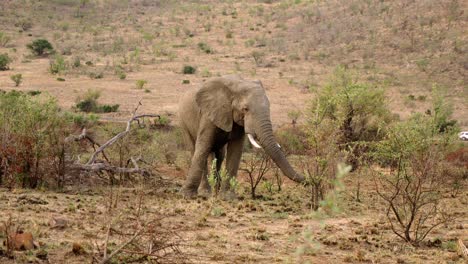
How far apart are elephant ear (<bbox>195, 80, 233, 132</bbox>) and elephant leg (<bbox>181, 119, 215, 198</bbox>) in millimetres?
265

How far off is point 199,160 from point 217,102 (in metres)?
1.08

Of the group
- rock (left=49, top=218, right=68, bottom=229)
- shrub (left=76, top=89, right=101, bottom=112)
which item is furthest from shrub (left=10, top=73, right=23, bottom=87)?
rock (left=49, top=218, right=68, bottom=229)

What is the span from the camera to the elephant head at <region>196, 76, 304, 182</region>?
11516 millimetres

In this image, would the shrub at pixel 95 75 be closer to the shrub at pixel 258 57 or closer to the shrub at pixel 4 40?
the shrub at pixel 258 57

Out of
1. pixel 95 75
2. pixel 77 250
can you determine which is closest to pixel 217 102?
pixel 77 250

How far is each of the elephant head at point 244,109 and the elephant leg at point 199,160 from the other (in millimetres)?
303

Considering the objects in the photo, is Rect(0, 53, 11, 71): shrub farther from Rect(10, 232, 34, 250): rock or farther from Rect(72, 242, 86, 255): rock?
Rect(72, 242, 86, 255): rock

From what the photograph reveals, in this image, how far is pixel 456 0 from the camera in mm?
42375

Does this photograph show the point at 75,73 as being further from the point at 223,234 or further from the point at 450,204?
the point at 223,234

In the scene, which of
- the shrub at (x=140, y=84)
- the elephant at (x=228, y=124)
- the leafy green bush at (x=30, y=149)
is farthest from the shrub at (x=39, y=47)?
the elephant at (x=228, y=124)

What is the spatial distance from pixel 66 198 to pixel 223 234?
10.7 feet

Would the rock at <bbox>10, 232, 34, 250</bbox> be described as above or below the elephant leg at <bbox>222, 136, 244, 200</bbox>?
above

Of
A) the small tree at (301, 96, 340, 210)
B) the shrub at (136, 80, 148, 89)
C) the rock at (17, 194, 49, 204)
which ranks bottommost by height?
the shrub at (136, 80, 148, 89)

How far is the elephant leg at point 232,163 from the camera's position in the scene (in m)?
12.3
